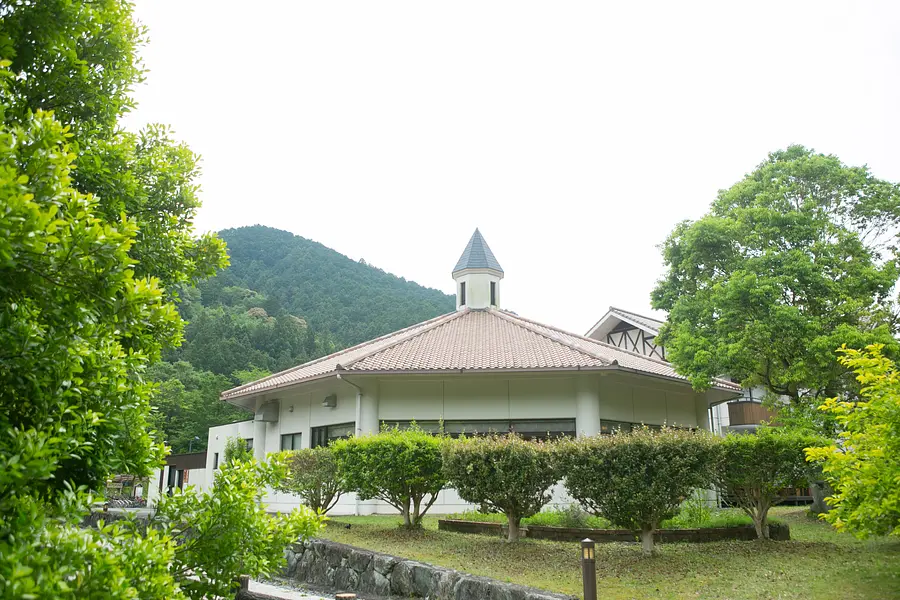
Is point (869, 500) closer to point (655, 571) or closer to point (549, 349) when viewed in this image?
point (655, 571)

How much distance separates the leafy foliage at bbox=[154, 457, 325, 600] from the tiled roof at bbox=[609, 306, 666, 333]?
23947mm

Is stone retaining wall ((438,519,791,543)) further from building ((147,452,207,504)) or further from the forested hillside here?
the forested hillside

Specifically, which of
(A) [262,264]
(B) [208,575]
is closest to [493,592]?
(B) [208,575]

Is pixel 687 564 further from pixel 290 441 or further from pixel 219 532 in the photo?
pixel 290 441

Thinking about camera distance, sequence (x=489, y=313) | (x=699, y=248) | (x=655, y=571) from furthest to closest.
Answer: (x=489, y=313), (x=699, y=248), (x=655, y=571)

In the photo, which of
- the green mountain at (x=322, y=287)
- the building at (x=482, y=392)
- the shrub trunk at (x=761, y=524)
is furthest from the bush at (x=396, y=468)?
the green mountain at (x=322, y=287)

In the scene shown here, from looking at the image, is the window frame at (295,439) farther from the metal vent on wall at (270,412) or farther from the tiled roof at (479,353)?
the tiled roof at (479,353)

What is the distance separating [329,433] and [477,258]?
882 cm

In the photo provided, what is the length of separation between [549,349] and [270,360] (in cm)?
3438

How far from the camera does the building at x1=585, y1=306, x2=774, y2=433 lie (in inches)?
1016

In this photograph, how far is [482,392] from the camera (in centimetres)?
1817

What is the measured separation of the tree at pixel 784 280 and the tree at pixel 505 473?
19.6 feet

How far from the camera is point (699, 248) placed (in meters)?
16.8

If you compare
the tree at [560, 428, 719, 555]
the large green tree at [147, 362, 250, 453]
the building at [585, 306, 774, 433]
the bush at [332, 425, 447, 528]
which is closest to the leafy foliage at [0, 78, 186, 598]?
the tree at [560, 428, 719, 555]
